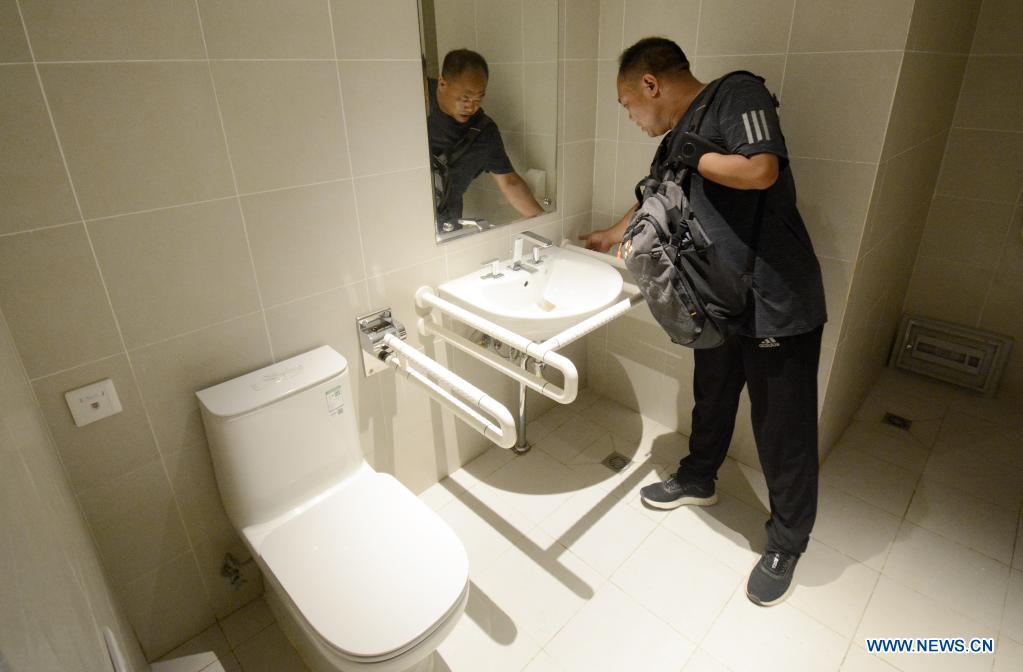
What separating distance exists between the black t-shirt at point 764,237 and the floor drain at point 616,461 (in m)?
0.95

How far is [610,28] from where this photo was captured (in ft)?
6.65

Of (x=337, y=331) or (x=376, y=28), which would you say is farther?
(x=337, y=331)

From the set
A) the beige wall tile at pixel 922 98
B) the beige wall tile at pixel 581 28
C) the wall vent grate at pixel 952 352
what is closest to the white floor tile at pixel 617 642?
the beige wall tile at pixel 922 98

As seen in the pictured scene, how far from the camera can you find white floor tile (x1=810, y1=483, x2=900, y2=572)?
1.84 metres

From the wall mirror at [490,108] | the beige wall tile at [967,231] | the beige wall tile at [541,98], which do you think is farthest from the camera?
the beige wall tile at [967,231]

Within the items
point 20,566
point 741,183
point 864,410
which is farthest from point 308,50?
point 864,410

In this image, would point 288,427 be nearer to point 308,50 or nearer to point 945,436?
point 308,50

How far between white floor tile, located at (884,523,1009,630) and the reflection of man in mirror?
1820 millimetres

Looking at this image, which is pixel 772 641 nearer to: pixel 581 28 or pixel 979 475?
pixel 979 475

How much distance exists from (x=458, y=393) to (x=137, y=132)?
938mm

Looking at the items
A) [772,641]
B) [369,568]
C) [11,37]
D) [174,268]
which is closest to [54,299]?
[174,268]

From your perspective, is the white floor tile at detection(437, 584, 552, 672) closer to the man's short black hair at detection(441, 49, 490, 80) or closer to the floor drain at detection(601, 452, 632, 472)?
the floor drain at detection(601, 452, 632, 472)

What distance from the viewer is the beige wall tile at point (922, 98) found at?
5.08 feet

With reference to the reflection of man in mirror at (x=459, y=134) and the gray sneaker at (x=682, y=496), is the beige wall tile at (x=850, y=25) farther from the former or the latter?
the gray sneaker at (x=682, y=496)
